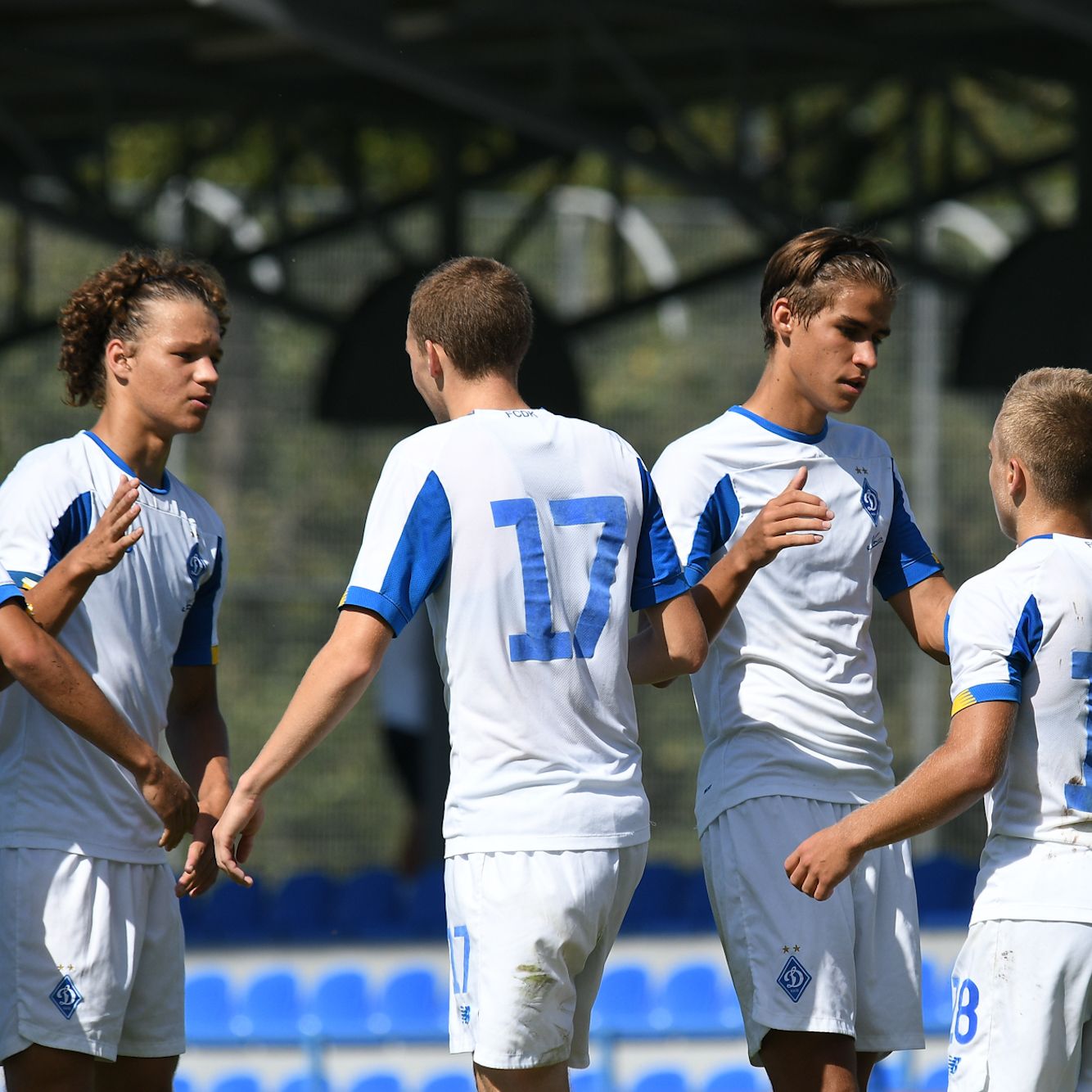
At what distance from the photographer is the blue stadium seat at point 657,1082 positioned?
22.6ft

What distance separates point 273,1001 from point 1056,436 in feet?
18.6

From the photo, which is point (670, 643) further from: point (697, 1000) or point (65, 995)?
point (697, 1000)

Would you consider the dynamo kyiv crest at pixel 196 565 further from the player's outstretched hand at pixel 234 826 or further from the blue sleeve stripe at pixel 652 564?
the blue sleeve stripe at pixel 652 564

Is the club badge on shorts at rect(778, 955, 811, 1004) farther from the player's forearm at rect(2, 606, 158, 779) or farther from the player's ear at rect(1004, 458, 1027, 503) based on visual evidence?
the player's forearm at rect(2, 606, 158, 779)

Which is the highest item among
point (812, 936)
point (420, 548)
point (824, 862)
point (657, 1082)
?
point (420, 548)

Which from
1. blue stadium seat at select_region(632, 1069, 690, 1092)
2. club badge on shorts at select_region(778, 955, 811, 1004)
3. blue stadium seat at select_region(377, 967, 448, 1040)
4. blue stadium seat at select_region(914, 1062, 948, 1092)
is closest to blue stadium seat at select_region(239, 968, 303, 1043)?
blue stadium seat at select_region(377, 967, 448, 1040)

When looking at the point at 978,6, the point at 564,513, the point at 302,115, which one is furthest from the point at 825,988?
the point at 302,115

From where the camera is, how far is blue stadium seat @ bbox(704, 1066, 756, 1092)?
23.0 ft

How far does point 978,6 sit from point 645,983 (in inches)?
225

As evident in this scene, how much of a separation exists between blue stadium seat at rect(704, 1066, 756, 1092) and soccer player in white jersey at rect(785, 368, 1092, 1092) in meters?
3.74

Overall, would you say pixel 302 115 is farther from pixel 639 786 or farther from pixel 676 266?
pixel 639 786

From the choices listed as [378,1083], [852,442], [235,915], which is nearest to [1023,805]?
[852,442]

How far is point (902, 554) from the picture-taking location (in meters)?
4.18

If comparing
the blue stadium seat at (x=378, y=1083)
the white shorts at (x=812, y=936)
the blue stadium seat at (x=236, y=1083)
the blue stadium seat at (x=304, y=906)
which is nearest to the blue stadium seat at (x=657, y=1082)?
the blue stadium seat at (x=378, y=1083)
